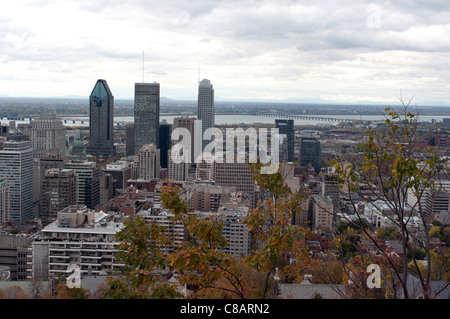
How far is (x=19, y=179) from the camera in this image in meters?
15.9

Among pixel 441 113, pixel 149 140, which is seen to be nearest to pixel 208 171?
pixel 441 113

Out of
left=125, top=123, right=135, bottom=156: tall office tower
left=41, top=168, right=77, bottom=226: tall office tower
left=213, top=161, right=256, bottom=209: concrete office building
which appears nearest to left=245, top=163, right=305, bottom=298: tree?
left=41, top=168, right=77, bottom=226: tall office tower

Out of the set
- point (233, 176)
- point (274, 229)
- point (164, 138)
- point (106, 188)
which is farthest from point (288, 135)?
point (274, 229)

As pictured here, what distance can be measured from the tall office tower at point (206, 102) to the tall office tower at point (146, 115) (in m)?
2.54

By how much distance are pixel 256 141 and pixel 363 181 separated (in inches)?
801

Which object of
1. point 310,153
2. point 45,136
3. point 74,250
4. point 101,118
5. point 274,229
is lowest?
point 74,250

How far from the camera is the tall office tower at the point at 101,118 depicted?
30891 mm

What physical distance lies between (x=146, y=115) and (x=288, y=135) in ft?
27.5

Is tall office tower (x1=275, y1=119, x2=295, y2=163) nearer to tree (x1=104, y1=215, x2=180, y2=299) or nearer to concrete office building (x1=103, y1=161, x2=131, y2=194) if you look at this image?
concrete office building (x1=103, y1=161, x2=131, y2=194)

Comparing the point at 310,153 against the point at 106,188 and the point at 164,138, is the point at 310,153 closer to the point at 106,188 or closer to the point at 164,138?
the point at 164,138

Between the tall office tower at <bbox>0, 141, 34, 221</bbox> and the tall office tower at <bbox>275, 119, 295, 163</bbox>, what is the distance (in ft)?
34.0

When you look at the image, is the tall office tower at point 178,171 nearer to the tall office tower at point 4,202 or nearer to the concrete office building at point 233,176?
the concrete office building at point 233,176
